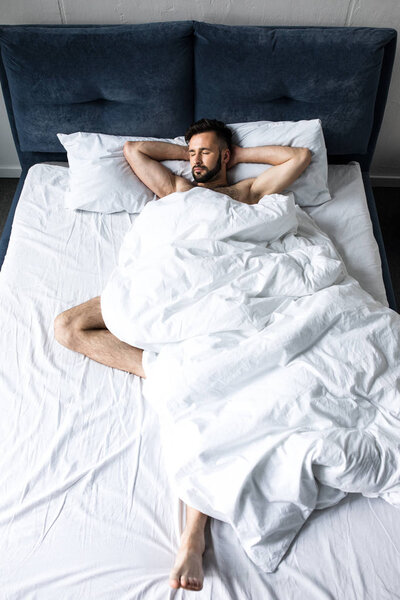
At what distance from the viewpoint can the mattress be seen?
44.4 inches

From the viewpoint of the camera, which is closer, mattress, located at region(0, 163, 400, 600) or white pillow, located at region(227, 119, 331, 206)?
mattress, located at region(0, 163, 400, 600)

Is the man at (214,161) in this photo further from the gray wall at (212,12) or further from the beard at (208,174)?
the gray wall at (212,12)

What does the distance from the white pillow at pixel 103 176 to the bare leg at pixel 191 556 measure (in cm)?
119

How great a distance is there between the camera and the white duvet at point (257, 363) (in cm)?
117

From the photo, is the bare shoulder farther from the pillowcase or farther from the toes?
the toes

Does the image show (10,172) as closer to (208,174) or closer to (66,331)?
(208,174)

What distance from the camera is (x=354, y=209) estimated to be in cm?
204

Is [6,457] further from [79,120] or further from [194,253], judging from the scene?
A: [79,120]

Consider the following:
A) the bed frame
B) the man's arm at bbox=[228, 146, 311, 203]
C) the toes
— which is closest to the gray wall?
the bed frame

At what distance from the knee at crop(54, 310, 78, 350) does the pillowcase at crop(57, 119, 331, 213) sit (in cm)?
56

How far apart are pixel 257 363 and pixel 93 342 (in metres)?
0.52

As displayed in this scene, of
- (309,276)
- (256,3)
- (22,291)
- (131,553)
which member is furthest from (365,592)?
(256,3)

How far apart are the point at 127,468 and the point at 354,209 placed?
1310 mm

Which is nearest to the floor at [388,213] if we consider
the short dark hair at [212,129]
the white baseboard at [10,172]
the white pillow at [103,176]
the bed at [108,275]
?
the white baseboard at [10,172]
